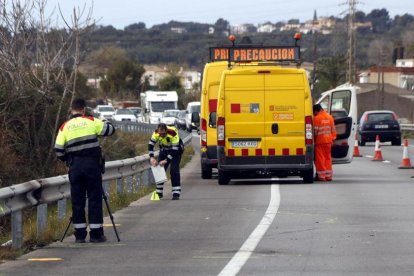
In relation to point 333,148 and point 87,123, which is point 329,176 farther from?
point 87,123

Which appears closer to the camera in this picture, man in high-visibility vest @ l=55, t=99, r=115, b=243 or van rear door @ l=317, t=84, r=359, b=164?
man in high-visibility vest @ l=55, t=99, r=115, b=243

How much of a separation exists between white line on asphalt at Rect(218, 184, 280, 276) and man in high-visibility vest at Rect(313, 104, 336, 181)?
4860mm

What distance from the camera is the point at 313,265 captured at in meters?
10.4

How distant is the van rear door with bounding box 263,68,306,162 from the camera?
21.8m

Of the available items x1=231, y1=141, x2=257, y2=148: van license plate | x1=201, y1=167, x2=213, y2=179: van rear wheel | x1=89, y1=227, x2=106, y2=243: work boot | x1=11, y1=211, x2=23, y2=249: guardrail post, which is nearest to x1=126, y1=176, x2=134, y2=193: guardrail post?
x1=231, y1=141, x2=257, y2=148: van license plate

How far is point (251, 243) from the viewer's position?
1211 centimetres

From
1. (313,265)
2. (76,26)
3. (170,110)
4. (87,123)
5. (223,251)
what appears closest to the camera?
(313,265)

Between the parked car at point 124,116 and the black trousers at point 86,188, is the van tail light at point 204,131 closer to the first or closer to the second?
the black trousers at point 86,188

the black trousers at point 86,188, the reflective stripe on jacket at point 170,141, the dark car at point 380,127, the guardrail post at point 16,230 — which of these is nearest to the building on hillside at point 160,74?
the dark car at point 380,127

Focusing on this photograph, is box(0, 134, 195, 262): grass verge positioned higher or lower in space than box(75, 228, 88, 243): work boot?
lower

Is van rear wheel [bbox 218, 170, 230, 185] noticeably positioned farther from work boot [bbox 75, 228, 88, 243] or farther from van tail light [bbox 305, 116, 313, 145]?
work boot [bbox 75, 228, 88, 243]

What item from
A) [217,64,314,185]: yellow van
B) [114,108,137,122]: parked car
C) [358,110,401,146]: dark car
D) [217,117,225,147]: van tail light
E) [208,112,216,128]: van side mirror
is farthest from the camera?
[114,108,137,122]: parked car

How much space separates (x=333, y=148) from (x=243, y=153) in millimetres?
2975

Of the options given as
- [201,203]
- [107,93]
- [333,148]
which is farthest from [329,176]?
[107,93]
